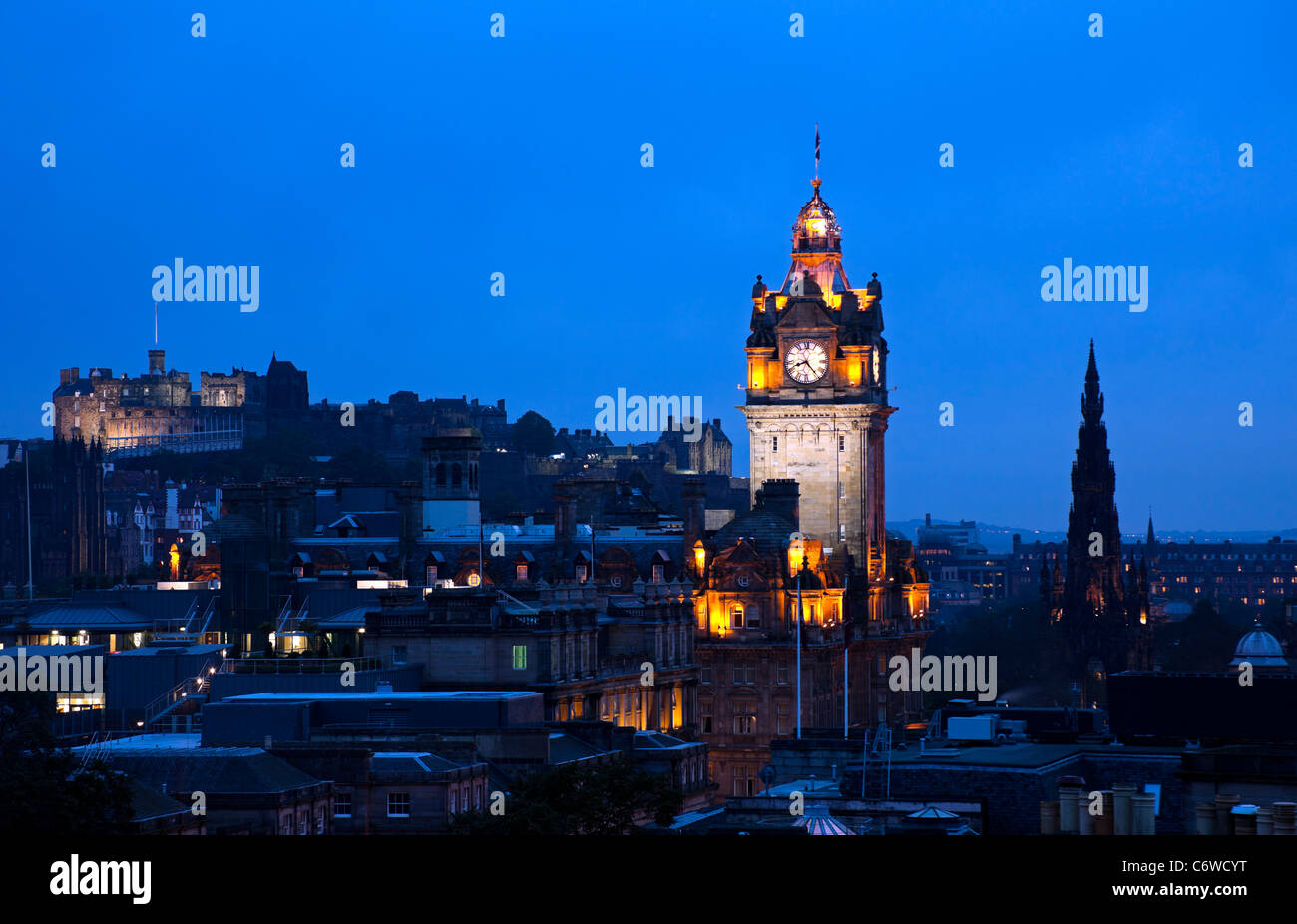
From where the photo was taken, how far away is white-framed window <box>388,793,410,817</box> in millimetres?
59906

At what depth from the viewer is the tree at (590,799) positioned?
2297 inches

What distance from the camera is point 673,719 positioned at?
109 meters

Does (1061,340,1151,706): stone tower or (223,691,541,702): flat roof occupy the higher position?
(223,691,541,702): flat roof

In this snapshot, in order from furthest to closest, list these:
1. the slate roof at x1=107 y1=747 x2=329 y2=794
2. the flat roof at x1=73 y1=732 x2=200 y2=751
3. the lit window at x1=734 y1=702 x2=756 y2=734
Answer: the lit window at x1=734 y1=702 x2=756 y2=734 < the flat roof at x1=73 y1=732 x2=200 y2=751 < the slate roof at x1=107 y1=747 x2=329 y2=794

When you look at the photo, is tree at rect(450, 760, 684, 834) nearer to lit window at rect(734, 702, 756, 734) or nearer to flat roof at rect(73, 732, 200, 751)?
flat roof at rect(73, 732, 200, 751)

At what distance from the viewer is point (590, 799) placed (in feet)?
197

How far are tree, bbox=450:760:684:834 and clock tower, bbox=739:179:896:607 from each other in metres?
72.8

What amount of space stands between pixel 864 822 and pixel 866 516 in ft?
Answer: 278

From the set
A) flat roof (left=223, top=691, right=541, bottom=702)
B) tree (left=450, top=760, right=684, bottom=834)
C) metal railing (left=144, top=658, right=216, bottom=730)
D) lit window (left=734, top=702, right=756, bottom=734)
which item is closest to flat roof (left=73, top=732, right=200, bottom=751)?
flat roof (left=223, top=691, right=541, bottom=702)

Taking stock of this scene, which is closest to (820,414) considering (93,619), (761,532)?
(761,532)

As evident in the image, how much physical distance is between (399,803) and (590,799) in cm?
465
